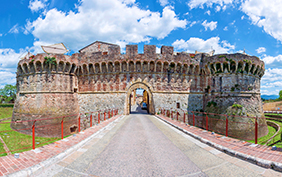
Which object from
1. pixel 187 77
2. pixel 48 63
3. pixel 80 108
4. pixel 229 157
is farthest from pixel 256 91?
pixel 48 63

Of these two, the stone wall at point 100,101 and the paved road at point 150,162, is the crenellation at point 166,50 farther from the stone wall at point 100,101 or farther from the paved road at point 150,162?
the paved road at point 150,162

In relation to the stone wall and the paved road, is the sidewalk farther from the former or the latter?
the stone wall

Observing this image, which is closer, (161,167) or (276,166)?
(276,166)

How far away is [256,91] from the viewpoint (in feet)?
63.0

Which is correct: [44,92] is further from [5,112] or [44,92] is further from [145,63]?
[5,112]

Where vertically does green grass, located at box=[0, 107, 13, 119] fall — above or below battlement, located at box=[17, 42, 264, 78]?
below

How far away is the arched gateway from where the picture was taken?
61.2 ft

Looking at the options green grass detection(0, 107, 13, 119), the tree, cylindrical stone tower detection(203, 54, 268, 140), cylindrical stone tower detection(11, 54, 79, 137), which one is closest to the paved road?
cylindrical stone tower detection(203, 54, 268, 140)

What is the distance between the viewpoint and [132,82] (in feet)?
68.0

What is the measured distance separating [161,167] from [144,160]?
68 cm

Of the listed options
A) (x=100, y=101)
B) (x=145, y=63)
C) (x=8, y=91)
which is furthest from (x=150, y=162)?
(x=8, y=91)

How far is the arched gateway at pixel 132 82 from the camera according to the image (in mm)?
18656

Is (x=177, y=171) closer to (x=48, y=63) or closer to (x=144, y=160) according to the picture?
(x=144, y=160)

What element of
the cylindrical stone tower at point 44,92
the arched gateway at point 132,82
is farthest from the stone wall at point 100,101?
the cylindrical stone tower at point 44,92
